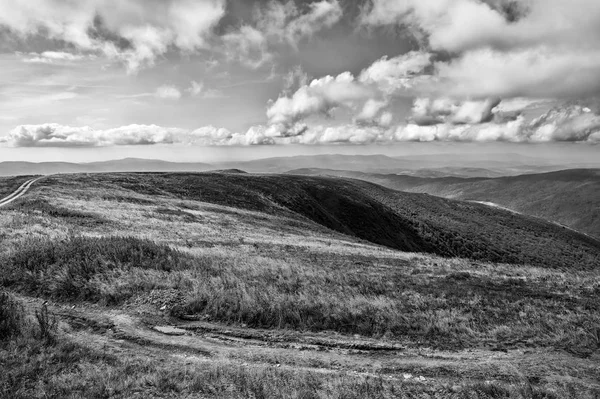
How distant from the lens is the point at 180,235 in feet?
83.8

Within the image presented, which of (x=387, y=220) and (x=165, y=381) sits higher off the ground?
(x=165, y=381)

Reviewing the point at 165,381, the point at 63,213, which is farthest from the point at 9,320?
the point at 63,213

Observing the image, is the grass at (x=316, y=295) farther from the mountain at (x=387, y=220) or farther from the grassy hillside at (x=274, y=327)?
the mountain at (x=387, y=220)

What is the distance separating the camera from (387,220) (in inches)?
2975

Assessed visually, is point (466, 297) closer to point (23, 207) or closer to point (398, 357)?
point (398, 357)

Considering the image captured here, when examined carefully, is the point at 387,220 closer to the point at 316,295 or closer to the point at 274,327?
the point at 316,295

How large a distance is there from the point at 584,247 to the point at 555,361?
115573mm

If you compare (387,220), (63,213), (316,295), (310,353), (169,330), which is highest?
(63,213)

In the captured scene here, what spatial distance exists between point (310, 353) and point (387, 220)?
69.7 metres

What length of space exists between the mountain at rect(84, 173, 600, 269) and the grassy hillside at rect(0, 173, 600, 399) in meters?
39.0

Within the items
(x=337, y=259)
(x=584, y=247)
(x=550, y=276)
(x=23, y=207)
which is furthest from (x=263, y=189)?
(x=584, y=247)

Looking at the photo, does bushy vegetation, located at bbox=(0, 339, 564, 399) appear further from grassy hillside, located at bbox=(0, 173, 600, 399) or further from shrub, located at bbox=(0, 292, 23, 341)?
shrub, located at bbox=(0, 292, 23, 341)

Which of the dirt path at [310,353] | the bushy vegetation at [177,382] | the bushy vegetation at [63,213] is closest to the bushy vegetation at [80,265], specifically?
the dirt path at [310,353]

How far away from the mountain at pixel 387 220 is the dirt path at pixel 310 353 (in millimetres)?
43935
